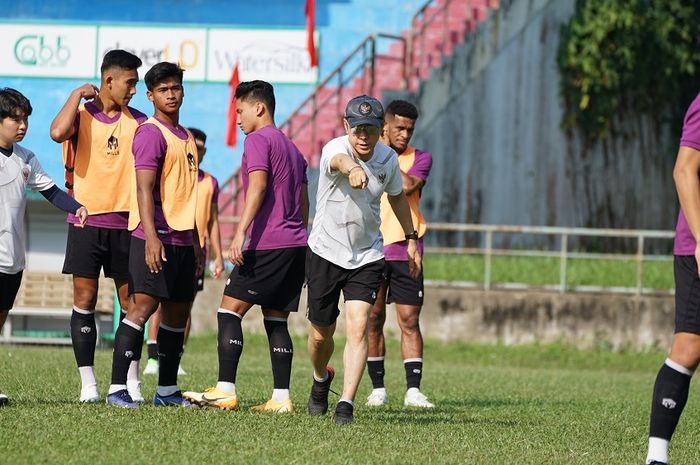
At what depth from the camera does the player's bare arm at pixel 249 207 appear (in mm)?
9320

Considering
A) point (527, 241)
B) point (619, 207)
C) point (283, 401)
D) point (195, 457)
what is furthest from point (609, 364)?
point (195, 457)

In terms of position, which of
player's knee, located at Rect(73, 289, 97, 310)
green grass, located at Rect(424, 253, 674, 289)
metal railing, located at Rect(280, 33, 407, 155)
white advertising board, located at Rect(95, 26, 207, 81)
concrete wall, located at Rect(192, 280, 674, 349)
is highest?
white advertising board, located at Rect(95, 26, 207, 81)

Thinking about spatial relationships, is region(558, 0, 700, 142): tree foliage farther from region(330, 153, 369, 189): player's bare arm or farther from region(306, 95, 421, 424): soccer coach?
region(330, 153, 369, 189): player's bare arm

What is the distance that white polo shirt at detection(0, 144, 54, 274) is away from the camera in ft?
30.8

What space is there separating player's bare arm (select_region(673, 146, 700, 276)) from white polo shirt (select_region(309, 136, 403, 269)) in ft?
8.02

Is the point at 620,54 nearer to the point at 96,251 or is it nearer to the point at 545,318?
the point at 545,318

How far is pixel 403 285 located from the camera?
472 inches

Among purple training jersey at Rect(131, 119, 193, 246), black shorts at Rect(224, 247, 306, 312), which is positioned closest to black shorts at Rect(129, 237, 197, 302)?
purple training jersey at Rect(131, 119, 193, 246)

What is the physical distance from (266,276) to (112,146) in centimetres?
150

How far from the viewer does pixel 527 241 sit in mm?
27969

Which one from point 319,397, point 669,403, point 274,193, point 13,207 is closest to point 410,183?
point 274,193

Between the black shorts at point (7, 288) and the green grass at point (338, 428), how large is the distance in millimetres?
708

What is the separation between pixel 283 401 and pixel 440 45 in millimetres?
17662

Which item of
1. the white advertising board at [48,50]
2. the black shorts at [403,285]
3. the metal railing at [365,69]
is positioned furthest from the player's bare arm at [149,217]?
the white advertising board at [48,50]
